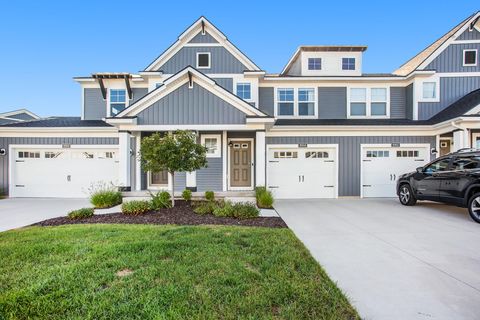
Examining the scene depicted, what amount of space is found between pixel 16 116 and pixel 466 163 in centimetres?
2390

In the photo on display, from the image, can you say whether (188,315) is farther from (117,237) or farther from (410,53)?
(410,53)

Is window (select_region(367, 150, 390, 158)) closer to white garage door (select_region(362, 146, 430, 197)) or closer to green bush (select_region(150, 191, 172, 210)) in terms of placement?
white garage door (select_region(362, 146, 430, 197))

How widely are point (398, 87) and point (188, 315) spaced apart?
1475 centimetres

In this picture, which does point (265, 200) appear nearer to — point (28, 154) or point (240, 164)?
point (240, 164)

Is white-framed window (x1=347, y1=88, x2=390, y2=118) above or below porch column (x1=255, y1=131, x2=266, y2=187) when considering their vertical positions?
above

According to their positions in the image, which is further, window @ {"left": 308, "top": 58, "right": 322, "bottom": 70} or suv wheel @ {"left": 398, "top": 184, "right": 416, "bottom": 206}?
window @ {"left": 308, "top": 58, "right": 322, "bottom": 70}

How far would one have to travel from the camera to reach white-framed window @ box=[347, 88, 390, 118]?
42.9 feet

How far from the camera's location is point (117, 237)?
5090 mm

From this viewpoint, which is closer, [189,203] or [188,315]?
[188,315]

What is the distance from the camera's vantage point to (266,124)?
10086 millimetres

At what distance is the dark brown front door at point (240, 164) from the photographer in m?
12.0

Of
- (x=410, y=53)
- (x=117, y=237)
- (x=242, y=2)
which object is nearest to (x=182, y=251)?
(x=117, y=237)

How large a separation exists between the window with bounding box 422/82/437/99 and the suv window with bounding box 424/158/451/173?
5791 millimetres

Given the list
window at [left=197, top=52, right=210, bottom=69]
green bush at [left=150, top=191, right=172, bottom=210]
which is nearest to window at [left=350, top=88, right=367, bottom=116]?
window at [left=197, top=52, right=210, bottom=69]
